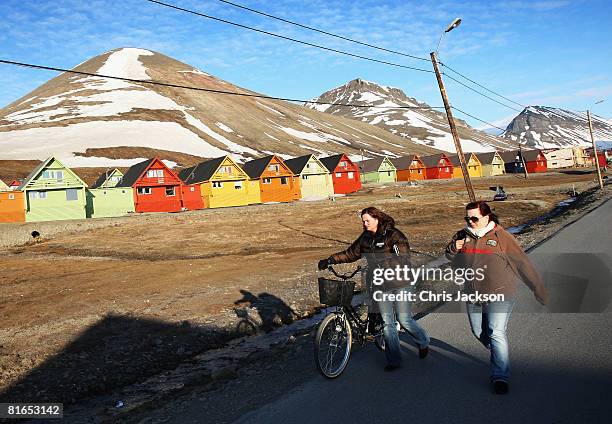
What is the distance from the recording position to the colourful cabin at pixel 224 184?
5534cm

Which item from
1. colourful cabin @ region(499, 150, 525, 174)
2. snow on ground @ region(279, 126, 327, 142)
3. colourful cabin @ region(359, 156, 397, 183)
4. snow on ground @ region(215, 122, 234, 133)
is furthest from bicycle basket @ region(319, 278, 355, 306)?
snow on ground @ region(279, 126, 327, 142)

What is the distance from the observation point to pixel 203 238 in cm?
2831

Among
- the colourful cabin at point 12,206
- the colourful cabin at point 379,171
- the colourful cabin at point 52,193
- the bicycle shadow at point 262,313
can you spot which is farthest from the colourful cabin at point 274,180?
the bicycle shadow at point 262,313

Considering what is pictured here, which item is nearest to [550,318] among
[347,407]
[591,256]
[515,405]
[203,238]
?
[515,405]

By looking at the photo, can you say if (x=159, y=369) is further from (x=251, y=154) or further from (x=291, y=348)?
(x=251, y=154)

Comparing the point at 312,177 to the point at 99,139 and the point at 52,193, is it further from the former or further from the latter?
the point at 99,139

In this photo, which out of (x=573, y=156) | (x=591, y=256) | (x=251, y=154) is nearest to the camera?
(x=591, y=256)

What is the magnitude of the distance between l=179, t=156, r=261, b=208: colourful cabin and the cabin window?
46.2 feet

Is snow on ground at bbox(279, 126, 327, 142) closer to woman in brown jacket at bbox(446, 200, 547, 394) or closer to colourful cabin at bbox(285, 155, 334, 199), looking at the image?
colourful cabin at bbox(285, 155, 334, 199)

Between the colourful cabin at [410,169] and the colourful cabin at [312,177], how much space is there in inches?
1554

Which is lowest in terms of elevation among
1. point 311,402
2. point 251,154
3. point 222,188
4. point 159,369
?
point 159,369

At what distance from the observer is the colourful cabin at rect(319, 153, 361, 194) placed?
68625 millimetres

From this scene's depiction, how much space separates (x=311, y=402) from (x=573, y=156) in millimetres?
158542

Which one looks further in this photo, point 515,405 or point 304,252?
point 304,252
